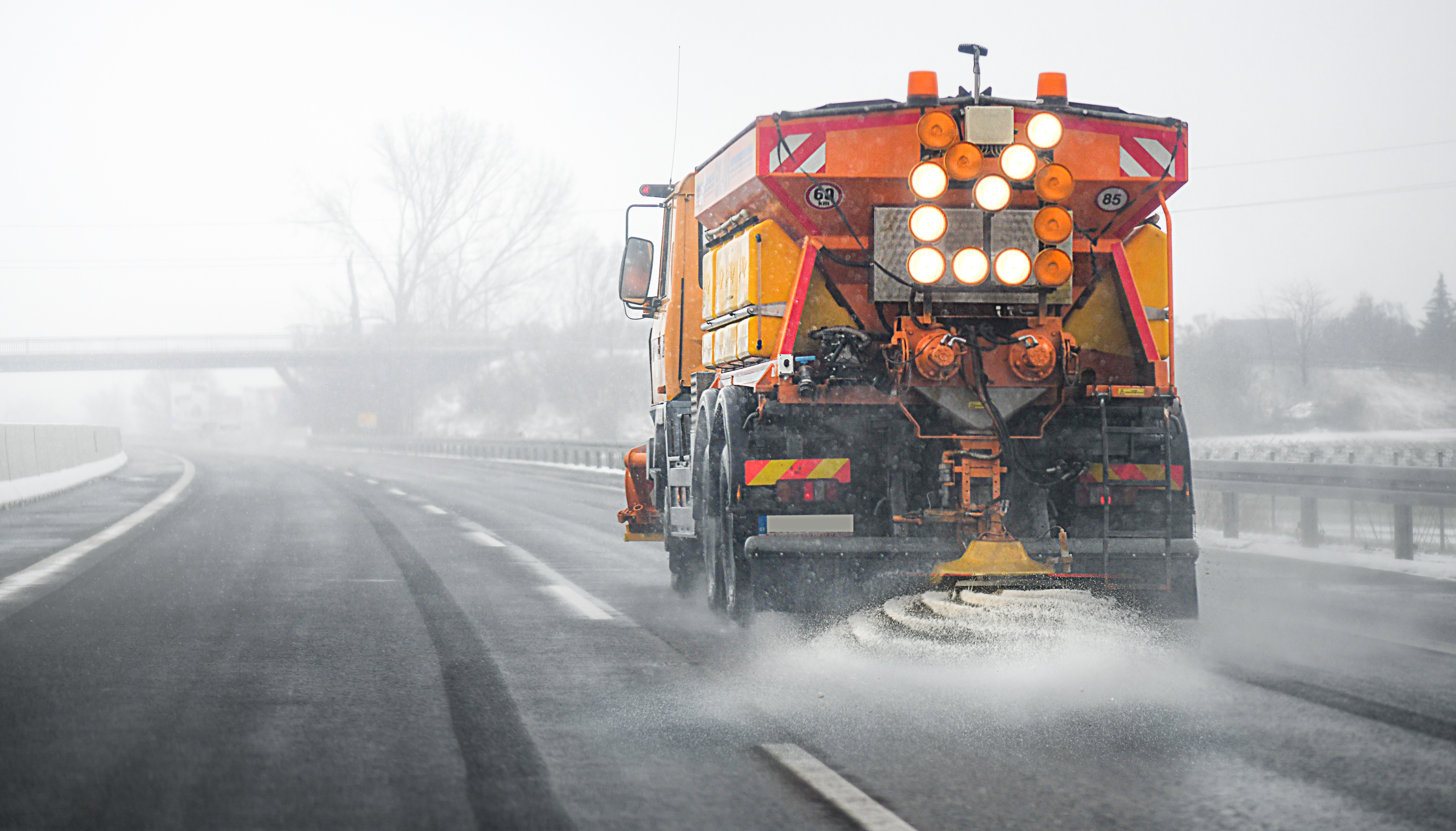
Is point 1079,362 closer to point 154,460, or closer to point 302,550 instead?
point 302,550

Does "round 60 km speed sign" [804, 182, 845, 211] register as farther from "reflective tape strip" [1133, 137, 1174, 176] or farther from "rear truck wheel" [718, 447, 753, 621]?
"reflective tape strip" [1133, 137, 1174, 176]

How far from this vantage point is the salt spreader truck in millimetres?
6070

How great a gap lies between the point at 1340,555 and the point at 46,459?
21.2 m

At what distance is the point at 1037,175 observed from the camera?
6.05 meters

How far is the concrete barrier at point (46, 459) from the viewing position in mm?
20094

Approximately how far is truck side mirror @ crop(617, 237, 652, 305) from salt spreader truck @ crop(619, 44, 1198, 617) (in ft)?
10.1

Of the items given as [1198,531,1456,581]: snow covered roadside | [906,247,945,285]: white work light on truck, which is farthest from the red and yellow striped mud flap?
[1198,531,1456,581]: snow covered roadside

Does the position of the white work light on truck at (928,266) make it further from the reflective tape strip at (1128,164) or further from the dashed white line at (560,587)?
the dashed white line at (560,587)

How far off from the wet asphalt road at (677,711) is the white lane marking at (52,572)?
10.3 inches

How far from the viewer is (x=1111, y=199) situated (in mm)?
6395

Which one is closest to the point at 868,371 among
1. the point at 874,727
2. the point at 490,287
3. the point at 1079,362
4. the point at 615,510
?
the point at 1079,362

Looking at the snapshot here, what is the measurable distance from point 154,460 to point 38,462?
21.2 metres

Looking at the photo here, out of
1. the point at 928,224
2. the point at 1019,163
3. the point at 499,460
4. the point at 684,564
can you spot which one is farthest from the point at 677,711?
the point at 499,460

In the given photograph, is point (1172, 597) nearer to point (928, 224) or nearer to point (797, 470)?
point (797, 470)
